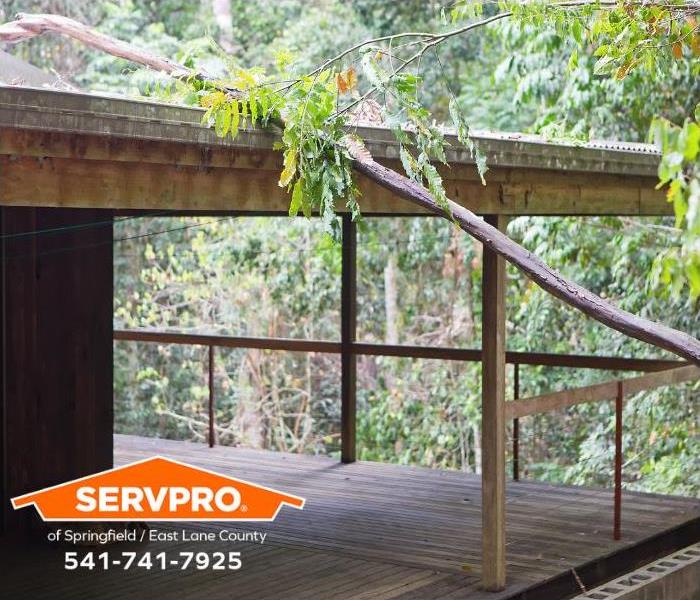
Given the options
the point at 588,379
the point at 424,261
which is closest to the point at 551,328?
the point at 588,379

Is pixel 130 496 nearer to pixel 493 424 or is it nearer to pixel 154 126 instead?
pixel 493 424

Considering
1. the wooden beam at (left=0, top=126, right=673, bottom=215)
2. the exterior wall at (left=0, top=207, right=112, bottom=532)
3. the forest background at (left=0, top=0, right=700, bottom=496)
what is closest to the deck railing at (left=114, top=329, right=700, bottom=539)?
Answer: the wooden beam at (left=0, top=126, right=673, bottom=215)

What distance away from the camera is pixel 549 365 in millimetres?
7941

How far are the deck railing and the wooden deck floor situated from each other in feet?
1.32

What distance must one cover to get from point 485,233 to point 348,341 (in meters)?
4.25

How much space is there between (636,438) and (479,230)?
8293 millimetres

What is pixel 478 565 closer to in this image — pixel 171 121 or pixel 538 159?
pixel 538 159

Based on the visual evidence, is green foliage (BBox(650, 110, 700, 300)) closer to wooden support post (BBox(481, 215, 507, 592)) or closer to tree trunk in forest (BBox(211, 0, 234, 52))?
wooden support post (BBox(481, 215, 507, 592))

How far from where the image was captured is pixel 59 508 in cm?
614

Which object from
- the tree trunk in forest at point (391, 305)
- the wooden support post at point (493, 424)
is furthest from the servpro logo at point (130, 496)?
the tree trunk in forest at point (391, 305)

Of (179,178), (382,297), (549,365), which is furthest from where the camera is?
(382,297)

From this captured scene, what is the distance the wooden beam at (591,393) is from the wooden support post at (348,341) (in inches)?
89.2

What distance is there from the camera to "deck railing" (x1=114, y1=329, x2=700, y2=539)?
19.9 ft

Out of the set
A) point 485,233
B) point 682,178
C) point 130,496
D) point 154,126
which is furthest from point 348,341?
point 682,178
